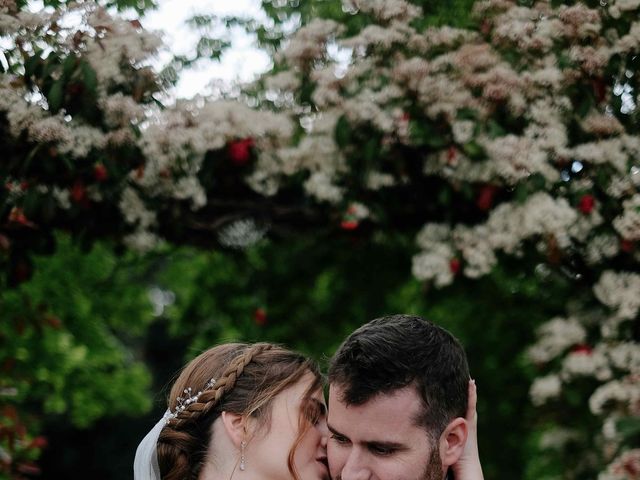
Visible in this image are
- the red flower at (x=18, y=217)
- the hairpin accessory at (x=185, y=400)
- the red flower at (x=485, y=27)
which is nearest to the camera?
the hairpin accessory at (x=185, y=400)

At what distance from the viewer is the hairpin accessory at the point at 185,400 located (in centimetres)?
356

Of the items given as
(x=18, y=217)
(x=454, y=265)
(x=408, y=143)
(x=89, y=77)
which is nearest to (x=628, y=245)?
(x=454, y=265)

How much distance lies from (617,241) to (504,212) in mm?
556

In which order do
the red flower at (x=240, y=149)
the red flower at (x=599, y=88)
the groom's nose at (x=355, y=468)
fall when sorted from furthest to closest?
1. the red flower at (x=240, y=149)
2. the red flower at (x=599, y=88)
3. the groom's nose at (x=355, y=468)

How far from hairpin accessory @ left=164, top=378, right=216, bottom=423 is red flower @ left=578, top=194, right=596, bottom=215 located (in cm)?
205

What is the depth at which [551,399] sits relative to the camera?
5316mm

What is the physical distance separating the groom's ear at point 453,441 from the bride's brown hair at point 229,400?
1.73 ft

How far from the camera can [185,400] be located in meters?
3.61

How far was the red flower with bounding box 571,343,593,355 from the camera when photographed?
4809 millimetres

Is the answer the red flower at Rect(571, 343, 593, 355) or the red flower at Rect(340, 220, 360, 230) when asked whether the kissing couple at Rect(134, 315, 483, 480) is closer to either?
the red flower at Rect(340, 220, 360, 230)

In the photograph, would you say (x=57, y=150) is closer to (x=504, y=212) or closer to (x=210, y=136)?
(x=210, y=136)

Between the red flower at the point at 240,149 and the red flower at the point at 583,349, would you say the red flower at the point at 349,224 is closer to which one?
the red flower at the point at 240,149

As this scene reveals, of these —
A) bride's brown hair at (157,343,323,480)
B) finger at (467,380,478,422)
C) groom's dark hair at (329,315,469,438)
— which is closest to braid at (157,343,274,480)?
bride's brown hair at (157,343,323,480)

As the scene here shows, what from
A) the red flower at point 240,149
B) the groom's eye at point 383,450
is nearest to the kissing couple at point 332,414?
the groom's eye at point 383,450
